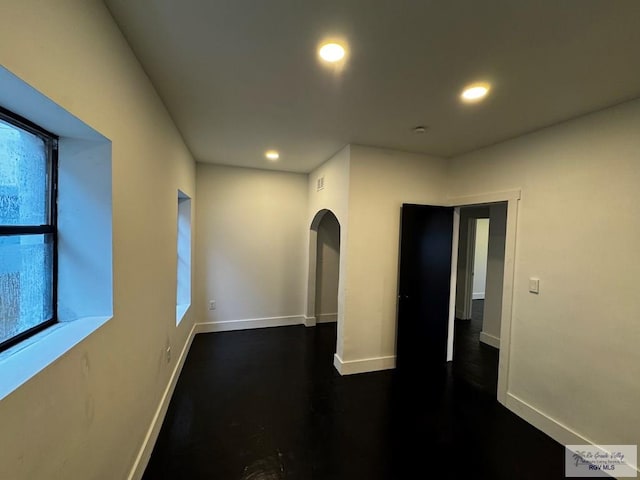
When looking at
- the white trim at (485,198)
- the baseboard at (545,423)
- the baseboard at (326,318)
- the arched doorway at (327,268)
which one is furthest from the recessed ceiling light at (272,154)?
the baseboard at (545,423)

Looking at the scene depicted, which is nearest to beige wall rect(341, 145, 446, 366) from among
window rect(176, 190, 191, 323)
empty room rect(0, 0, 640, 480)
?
empty room rect(0, 0, 640, 480)

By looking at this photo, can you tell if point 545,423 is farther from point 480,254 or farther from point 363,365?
point 480,254

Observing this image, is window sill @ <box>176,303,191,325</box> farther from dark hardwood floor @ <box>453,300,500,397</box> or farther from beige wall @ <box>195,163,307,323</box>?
dark hardwood floor @ <box>453,300,500,397</box>

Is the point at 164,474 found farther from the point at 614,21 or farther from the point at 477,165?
the point at 477,165

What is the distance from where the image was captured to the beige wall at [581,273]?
186 centimetres

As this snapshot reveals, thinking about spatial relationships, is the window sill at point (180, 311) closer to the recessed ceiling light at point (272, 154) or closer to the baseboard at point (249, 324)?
the baseboard at point (249, 324)

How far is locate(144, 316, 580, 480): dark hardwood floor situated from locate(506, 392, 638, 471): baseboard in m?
0.07

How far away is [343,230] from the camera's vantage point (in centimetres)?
315

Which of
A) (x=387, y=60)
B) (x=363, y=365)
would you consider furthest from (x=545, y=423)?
(x=387, y=60)

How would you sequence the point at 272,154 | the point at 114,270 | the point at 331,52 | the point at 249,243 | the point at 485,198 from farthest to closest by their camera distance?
the point at 249,243, the point at 272,154, the point at 485,198, the point at 331,52, the point at 114,270

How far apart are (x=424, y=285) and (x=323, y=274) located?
6.60 feet

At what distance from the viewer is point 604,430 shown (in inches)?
76.4

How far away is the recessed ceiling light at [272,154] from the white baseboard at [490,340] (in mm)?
4152

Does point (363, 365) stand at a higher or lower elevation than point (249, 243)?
lower
